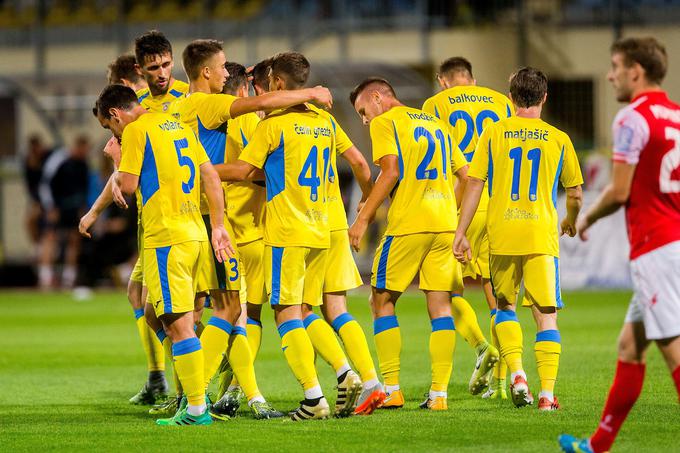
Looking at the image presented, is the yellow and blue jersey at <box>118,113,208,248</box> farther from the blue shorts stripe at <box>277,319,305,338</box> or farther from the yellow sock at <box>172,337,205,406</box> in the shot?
the blue shorts stripe at <box>277,319,305,338</box>

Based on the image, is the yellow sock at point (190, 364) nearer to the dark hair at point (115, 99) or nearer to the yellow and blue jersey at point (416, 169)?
the dark hair at point (115, 99)

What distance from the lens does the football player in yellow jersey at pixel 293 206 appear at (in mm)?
7660

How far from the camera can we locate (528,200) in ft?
26.7

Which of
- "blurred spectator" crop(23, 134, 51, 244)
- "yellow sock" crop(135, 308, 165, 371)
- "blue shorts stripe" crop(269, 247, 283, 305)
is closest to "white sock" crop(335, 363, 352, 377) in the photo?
"blue shorts stripe" crop(269, 247, 283, 305)

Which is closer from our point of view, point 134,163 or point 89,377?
point 134,163

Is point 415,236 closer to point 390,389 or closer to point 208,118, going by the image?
point 390,389

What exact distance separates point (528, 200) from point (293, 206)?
1.56 m

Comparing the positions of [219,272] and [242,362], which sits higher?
[219,272]

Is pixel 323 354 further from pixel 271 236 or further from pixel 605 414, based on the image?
pixel 605 414

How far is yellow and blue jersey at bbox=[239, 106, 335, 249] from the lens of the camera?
7.71 m

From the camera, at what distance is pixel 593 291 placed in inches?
738

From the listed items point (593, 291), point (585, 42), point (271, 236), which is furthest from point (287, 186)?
point (585, 42)

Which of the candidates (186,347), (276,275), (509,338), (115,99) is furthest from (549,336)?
(115,99)

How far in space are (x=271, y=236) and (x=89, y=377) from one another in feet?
11.7
